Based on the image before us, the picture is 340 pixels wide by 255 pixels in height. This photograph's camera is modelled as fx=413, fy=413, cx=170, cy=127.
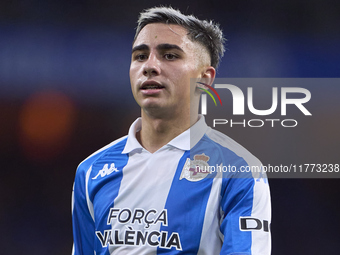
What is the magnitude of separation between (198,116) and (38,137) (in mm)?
991

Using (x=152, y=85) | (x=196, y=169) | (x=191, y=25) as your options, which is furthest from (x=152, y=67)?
(x=196, y=169)

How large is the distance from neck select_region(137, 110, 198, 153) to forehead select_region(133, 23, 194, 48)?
300mm

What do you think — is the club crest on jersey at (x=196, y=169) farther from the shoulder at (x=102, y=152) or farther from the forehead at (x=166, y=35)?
the forehead at (x=166, y=35)

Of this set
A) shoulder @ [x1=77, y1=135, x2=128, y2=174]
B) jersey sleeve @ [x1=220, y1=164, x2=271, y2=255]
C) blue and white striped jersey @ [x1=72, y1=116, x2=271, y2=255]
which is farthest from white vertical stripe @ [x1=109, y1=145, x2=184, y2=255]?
jersey sleeve @ [x1=220, y1=164, x2=271, y2=255]

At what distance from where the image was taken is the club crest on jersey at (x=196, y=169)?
161 cm

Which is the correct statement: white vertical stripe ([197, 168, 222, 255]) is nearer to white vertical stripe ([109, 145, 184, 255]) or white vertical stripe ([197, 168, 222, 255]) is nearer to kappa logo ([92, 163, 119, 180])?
white vertical stripe ([109, 145, 184, 255])

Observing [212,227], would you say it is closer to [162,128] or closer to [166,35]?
[162,128]

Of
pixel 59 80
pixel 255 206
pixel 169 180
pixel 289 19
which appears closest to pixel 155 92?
pixel 169 180

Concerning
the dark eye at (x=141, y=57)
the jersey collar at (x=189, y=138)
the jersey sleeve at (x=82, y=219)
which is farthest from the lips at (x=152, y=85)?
the jersey sleeve at (x=82, y=219)

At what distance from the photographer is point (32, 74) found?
7.60ft

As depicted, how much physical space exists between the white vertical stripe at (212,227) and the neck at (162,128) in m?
0.32

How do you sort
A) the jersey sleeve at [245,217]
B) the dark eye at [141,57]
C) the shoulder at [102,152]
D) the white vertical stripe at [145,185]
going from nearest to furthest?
the jersey sleeve at [245,217]
the white vertical stripe at [145,185]
the dark eye at [141,57]
the shoulder at [102,152]

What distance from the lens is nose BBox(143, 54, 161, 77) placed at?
165 centimetres

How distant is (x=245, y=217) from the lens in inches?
58.2
